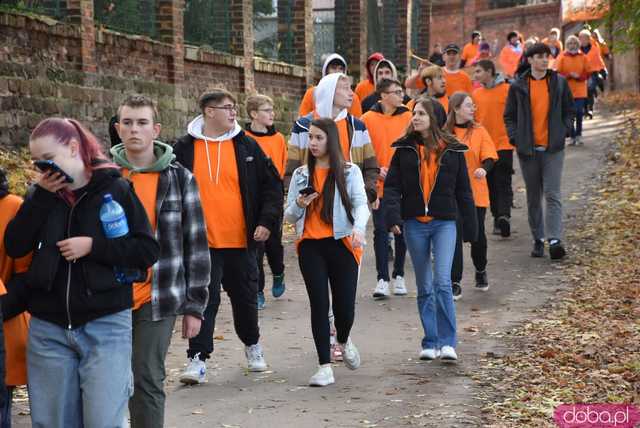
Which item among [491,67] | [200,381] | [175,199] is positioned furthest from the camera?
[491,67]

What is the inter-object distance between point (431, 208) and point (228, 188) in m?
1.59

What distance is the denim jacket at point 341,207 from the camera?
28.8ft

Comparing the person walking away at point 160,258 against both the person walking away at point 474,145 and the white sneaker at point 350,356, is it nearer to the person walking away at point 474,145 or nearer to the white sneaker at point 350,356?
the white sneaker at point 350,356

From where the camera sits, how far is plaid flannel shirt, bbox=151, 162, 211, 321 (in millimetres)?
6387

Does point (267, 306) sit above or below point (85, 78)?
below

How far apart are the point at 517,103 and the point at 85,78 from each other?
5869 mm

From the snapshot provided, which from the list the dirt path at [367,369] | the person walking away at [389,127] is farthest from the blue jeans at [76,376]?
the person walking away at [389,127]

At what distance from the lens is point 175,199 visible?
6.54 metres

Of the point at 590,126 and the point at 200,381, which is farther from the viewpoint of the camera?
the point at 590,126

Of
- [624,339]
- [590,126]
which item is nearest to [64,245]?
[624,339]

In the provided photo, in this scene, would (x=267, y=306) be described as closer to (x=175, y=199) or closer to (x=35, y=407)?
(x=175, y=199)

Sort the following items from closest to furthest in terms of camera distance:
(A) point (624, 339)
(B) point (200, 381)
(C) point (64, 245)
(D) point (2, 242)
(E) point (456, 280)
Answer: (C) point (64, 245) → (D) point (2, 242) → (B) point (200, 381) → (A) point (624, 339) → (E) point (456, 280)

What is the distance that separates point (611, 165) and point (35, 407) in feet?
57.9

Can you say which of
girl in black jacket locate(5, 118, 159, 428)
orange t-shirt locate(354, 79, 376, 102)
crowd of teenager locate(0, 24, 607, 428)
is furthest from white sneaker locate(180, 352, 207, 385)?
orange t-shirt locate(354, 79, 376, 102)
